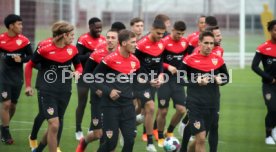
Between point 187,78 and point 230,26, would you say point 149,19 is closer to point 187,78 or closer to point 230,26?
point 230,26

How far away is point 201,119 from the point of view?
1065cm

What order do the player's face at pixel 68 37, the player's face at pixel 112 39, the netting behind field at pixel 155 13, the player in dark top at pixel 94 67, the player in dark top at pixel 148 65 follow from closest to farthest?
the player's face at pixel 68 37
the player in dark top at pixel 94 67
the player's face at pixel 112 39
the player in dark top at pixel 148 65
the netting behind field at pixel 155 13

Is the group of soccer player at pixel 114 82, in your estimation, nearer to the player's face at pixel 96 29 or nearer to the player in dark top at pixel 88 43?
the player in dark top at pixel 88 43

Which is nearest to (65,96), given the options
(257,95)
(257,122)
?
(257,122)

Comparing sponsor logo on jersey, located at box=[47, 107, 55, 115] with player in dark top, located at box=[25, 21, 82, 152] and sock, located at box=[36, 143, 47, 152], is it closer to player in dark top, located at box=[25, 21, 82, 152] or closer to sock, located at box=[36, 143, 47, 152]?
player in dark top, located at box=[25, 21, 82, 152]

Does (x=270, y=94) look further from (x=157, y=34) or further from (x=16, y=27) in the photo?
(x=16, y=27)

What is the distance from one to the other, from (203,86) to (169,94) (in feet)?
9.41

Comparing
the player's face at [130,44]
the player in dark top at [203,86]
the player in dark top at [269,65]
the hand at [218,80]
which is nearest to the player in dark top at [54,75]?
the player's face at [130,44]

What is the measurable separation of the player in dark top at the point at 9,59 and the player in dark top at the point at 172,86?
253 centimetres

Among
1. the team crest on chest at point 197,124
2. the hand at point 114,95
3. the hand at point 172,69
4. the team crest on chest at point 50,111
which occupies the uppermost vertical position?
the hand at point 114,95

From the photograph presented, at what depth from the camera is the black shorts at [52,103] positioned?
10820mm

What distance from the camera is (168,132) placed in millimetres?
13789

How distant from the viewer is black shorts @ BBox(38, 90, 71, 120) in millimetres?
10820

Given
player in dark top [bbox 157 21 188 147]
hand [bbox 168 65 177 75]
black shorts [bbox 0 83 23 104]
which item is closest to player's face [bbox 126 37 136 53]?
hand [bbox 168 65 177 75]
